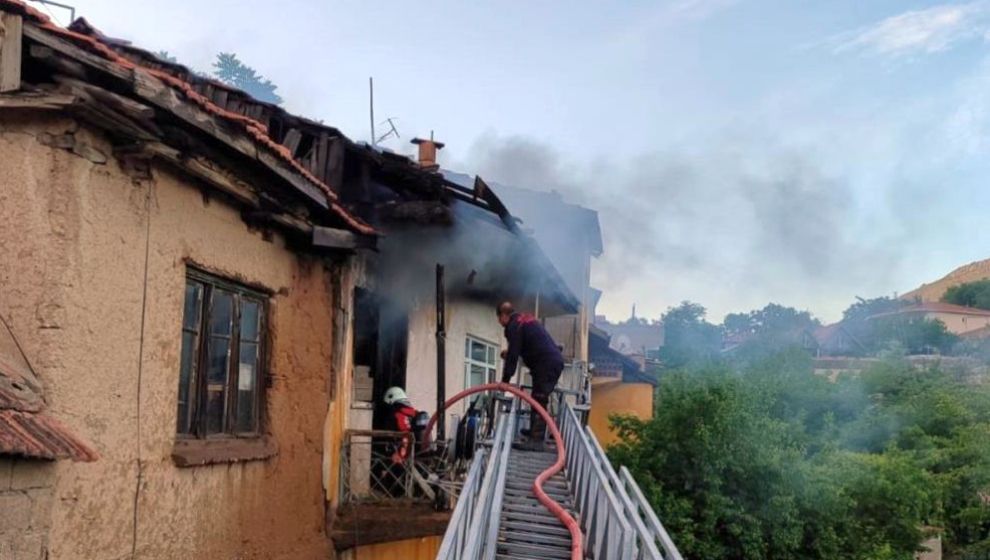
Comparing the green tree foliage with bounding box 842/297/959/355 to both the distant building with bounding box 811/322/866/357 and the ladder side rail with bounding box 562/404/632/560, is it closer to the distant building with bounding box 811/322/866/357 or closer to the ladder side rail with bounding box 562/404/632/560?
the distant building with bounding box 811/322/866/357

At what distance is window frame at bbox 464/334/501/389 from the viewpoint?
13312mm

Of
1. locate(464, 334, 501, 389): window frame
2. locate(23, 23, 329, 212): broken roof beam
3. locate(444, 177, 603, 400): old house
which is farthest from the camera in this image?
locate(444, 177, 603, 400): old house

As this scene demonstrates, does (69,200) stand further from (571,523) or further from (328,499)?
(328,499)

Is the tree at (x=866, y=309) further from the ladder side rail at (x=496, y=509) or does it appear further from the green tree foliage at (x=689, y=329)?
the ladder side rail at (x=496, y=509)

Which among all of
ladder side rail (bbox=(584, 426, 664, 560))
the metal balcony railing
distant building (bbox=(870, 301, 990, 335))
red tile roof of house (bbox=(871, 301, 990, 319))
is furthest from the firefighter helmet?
distant building (bbox=(870, 301, 990, 335))

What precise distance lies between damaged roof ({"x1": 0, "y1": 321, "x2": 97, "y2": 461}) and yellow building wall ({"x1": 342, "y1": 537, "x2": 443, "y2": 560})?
4.78m

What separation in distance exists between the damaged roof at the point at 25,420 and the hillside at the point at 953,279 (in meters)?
98.3

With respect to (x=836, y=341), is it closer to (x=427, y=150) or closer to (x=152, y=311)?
(x=427, y=150)

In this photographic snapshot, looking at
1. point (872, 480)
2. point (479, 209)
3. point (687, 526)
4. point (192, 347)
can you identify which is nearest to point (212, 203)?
point (192, 347)

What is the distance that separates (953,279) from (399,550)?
103m

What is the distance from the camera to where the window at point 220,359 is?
651cm

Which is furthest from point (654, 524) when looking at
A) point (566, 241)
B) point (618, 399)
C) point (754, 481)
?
point (618, 399)

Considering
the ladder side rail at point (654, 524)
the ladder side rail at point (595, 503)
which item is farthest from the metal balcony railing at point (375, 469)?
the ladder side rail at point (654, 524)

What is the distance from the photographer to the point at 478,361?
46.0 ft
